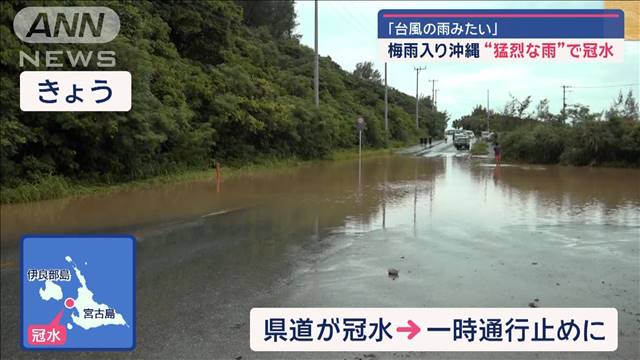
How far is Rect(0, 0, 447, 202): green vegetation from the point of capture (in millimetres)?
14039

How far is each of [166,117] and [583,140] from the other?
2276cm

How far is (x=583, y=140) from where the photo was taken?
1185 inches

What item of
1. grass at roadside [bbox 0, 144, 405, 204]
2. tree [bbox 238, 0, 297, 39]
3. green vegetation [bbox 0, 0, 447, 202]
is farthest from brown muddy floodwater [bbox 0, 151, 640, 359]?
tree [bbox 238, 0, 297, 39]

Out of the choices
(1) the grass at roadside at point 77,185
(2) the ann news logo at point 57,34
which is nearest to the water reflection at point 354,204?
(1) the grass at roadside at point 77,185

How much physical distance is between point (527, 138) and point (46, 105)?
102 feet

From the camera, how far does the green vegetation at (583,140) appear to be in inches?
1119

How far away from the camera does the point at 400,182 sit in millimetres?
20375

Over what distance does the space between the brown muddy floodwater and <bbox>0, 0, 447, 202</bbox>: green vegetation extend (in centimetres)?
159

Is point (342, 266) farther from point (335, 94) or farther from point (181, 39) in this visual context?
point (335, 94)

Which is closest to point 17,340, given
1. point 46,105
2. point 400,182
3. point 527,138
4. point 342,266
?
point 342,266

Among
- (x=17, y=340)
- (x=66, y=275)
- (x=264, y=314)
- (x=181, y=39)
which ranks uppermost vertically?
(x=181, y=39)
